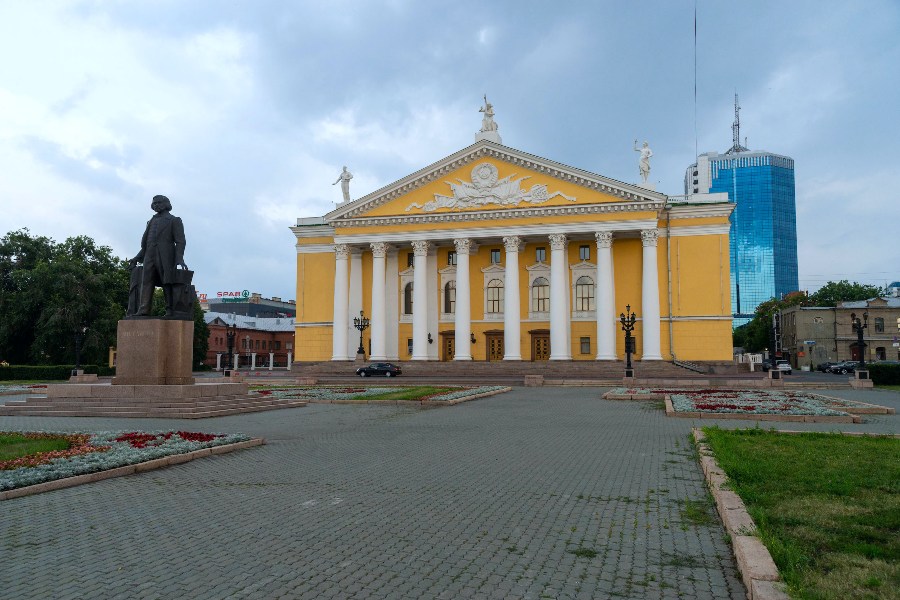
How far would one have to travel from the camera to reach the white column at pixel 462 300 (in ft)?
163

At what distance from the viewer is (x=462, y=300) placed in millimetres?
49812

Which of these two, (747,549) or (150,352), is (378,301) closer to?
(150,352)

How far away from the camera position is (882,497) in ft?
23.6

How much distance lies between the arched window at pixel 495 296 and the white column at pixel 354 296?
35.0 ft

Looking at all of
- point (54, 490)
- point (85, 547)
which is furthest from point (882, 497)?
point (54, 490)

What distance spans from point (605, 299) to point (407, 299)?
16247mm

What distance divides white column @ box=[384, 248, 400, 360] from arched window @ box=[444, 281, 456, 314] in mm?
3974

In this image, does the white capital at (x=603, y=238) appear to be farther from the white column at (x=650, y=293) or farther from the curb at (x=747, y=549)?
the curb at (x=747, y=549)

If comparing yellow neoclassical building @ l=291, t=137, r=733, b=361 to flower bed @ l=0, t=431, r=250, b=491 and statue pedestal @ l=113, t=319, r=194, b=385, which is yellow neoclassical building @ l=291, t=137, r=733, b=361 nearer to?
statue pedestal @ l=113, t=319, r=194, b=385

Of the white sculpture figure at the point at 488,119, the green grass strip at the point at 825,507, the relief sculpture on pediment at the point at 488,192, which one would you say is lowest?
the green grass strip at the point at 825,507

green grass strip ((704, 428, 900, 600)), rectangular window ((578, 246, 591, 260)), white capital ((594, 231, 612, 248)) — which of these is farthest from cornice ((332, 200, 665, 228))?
green grass strip ((704, 428, 900, 600))

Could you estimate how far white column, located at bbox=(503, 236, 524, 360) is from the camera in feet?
159

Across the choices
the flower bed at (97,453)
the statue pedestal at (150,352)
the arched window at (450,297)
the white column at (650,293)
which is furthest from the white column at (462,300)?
the flower bed at (97,453)

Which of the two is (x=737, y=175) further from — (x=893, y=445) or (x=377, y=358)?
(x=893, y=445)
